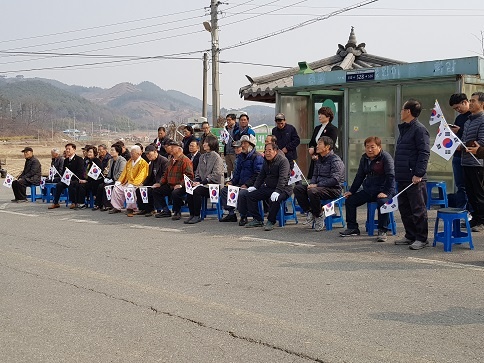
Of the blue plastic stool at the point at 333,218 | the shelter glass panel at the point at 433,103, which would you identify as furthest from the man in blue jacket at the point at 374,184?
the shelter glass panel at the point at 433,103

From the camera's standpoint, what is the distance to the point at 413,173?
868cm

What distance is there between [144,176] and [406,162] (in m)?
6.55

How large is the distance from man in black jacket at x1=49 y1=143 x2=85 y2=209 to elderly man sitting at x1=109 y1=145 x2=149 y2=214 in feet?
6.65

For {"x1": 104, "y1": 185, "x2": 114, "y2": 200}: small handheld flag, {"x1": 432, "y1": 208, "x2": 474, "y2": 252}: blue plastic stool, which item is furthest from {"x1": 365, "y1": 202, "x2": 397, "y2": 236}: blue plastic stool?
{"x1": 104, "y1": 185, "x2": 114, "y2": 200}: small handheld flag

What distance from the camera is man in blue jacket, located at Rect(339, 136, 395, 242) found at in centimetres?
938

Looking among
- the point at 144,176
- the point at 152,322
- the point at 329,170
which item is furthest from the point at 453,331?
the point at 144,176

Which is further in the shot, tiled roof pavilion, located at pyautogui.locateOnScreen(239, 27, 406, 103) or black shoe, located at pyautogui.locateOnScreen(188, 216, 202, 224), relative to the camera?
tiled roof pavilion, located at pyautogui.locateOnScreen(239, 27, 406, 103)

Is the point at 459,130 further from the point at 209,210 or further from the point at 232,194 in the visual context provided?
the point at 209,210

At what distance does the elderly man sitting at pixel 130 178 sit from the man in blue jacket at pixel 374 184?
536 centimetres

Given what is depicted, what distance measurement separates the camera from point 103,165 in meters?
15.4

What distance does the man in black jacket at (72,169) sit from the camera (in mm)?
15562

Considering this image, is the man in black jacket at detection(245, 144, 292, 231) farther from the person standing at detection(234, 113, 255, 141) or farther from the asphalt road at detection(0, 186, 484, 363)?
the person standing at detection(234, 113, 255, 141)

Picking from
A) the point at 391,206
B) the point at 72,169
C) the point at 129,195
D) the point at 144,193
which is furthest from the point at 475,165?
the point at 72,169

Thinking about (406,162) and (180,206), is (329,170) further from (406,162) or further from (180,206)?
(180,206)
